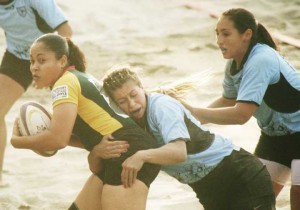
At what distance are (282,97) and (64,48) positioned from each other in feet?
4.00

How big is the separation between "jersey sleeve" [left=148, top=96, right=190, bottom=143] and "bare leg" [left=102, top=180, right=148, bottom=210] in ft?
0.89

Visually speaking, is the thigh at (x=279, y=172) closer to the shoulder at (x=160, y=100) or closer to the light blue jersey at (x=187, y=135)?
the light blue jersey at (x=187, y=135)

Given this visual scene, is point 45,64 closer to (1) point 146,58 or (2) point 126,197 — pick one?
(2) point 126,197

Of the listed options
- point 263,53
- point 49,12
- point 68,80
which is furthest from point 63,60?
point 49,12

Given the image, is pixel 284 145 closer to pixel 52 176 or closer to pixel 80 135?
pixel 80 135

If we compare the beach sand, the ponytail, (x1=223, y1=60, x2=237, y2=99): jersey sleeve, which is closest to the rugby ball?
the beach sand

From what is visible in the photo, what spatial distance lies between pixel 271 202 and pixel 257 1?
28.2ft

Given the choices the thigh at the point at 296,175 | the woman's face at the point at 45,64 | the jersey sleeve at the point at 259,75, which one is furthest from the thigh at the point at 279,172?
the woman's face at the point at 45,64

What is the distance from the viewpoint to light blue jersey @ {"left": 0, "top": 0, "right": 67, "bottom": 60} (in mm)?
5723

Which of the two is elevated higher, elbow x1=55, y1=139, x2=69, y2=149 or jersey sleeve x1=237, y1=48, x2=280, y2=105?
jersey sleeve x1=237, y1=48, x2=280, y2=105

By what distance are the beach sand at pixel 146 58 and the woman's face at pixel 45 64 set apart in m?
0.87

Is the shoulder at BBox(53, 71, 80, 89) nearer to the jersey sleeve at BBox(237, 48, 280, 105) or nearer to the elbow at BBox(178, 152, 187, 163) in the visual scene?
the elbow at BBox(178, 152, 187, 163)

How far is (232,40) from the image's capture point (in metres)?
4.49

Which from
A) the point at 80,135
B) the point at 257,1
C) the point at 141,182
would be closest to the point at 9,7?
the point at 80,135
